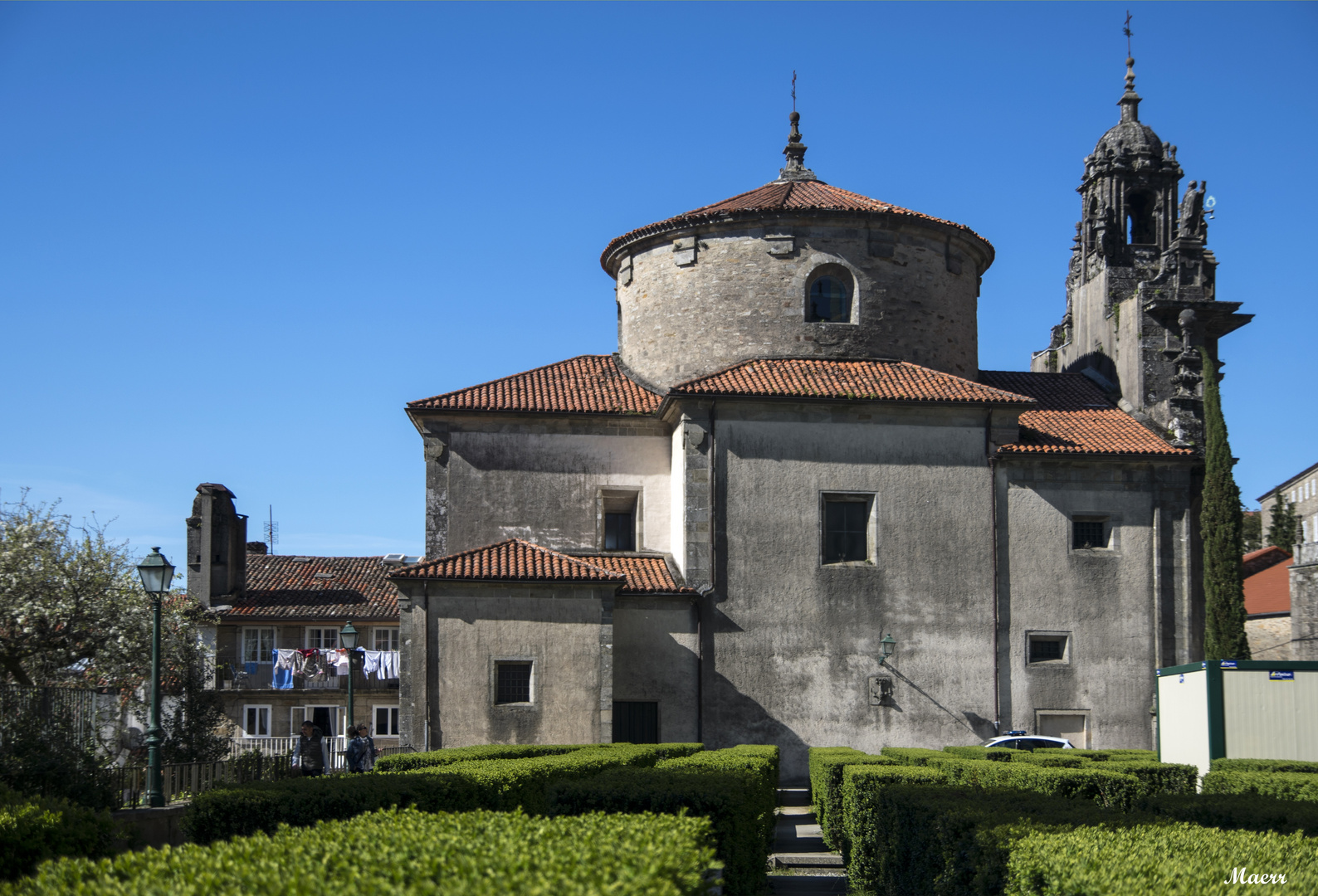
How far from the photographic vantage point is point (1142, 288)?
1203 inches

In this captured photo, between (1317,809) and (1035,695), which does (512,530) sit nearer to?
(1035,695)

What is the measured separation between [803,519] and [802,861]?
32.3 feet

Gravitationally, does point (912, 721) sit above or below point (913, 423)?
below

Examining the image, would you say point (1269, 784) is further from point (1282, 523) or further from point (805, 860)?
point (1282, 523)

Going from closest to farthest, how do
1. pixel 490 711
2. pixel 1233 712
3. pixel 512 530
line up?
pixel 1233 712, pixel 490 711, pixel 512 530

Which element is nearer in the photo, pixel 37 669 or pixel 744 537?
pixel 744 537

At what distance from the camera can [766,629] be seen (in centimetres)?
2584

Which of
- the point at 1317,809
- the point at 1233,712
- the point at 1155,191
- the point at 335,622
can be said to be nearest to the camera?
the point at 1317,809

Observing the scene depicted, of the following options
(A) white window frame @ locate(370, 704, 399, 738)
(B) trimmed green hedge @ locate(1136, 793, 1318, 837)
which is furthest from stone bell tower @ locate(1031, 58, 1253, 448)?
(A) white window frame @ locate(370, 704, 399, 738)

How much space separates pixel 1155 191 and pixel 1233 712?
20069 millimetres

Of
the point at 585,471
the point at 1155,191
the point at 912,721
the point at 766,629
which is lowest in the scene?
the point at 912,721

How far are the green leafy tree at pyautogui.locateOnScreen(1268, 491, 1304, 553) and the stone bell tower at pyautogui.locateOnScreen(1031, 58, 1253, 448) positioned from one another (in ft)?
120

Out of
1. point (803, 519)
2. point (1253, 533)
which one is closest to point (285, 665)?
point (803, 519)

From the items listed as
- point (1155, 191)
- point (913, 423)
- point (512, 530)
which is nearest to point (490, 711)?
point (512, 530)
